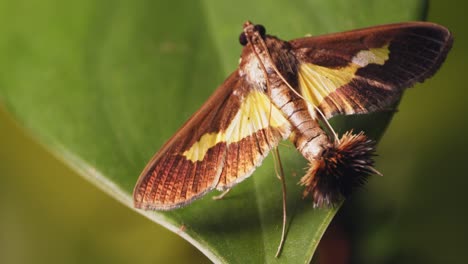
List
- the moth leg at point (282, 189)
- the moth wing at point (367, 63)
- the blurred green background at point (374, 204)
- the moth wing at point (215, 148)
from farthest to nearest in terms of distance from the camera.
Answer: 1. the blurred green background at point (374, 204)
2. the moth wing at point (367, 63)
3. the moth wing at point (215, 148)
4. the moth leg at point (282, 189)

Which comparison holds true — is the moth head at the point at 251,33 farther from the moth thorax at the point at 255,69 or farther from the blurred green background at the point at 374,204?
the blurred green background at the point at 374,204

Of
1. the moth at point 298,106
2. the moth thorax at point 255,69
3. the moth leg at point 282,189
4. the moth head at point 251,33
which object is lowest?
the moth leg at point 282,189

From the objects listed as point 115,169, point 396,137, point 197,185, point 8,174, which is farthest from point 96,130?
point 396,137

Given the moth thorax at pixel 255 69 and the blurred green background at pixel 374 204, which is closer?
the moth thorax at pixel 255 69

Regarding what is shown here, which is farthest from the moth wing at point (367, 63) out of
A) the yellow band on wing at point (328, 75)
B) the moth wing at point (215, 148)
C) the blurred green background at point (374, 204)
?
the blurred green background at point (374, 204)

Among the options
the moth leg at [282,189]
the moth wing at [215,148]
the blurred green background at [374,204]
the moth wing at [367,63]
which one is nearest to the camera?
the moth leg at [282,189]

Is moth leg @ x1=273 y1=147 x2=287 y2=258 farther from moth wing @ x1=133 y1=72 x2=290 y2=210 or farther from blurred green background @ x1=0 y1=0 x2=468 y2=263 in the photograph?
blurred green background @ x1=0 y1=0 x2=468 y2=263
